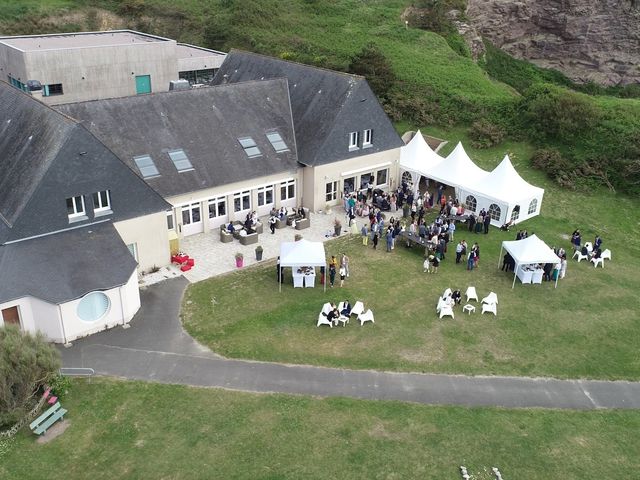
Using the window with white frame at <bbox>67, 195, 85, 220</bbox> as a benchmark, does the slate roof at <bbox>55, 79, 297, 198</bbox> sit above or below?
above

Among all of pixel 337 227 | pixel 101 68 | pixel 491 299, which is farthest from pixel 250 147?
pixel 101 68

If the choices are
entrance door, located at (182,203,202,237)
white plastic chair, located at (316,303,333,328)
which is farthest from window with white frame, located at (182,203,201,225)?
white plastic chair, located at (316,303,333,328)

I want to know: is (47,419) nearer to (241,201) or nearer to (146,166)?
(146,166)

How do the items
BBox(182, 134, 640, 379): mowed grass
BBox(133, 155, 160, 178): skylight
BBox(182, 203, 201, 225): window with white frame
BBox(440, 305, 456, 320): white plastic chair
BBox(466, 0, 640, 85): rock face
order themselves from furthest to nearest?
BBox(466, 0, 640, 85): rock face
BBox(182, 203, 201, 225): window with white frame
BBox(133, 155, 160, 178): skylight
BBox(440, 305, 456, 320): white plastic chair
BBox(182, 134, 640, 379): mowed grass

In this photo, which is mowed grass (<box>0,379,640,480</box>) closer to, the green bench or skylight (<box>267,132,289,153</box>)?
the green bench

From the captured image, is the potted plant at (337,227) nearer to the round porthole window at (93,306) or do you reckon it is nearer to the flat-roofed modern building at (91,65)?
the round porthole window at (93,306)

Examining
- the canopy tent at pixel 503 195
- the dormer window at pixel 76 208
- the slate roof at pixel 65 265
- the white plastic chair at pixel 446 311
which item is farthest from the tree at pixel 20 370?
the canopy tent at pixel 503 195
